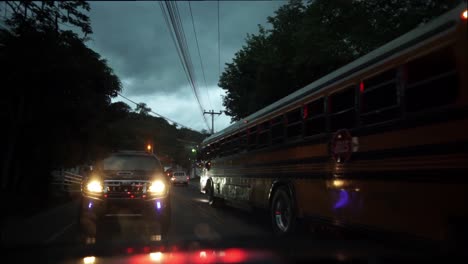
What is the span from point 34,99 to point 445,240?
13.3 metres

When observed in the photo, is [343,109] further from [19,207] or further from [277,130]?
[19,207]

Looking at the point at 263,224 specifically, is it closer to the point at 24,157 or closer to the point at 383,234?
the point at 383,234

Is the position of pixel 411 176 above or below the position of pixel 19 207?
above

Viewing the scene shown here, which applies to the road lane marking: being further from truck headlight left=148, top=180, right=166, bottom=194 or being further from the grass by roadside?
truck headlight left=148, top=180, right=166, bottom=194

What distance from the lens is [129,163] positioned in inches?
394

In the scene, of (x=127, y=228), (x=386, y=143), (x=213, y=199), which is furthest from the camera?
(x=213, y=199)

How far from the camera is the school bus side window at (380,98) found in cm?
572

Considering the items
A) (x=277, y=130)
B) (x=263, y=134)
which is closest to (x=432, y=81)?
(x=277, y=130)

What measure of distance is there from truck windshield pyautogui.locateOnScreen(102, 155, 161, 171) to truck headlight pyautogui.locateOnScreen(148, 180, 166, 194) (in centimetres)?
73

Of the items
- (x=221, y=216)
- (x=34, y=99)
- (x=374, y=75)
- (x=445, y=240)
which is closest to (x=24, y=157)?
(x=34, y=99)

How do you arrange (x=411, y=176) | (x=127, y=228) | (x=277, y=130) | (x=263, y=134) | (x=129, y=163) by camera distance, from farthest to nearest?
(x=263, y=134)
(x=129, y=163)
(x=127, y=228)
(x=277, y=130)
(x=411, y=176)

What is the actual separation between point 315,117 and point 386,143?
2.21 m

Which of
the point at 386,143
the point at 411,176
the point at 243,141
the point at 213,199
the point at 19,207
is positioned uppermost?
the point at 243,141

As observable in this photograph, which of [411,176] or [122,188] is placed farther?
[122,188]
